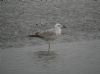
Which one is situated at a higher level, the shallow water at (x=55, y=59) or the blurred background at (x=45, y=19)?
the blurred background at (x=45, y=19)

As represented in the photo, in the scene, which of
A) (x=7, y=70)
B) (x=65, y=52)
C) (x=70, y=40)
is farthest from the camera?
(x=70, y=40)

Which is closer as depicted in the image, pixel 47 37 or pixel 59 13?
pixel 47 37

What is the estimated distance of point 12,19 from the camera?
13.1m

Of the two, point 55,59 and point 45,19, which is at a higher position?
point 45,19

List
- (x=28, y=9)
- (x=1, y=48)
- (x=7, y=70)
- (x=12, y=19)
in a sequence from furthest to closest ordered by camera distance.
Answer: (x=28, y=9) < (x=12, y=19) < (x=1, y=48) < (x=7, y=70)

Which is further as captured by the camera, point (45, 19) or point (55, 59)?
point (45, 19)

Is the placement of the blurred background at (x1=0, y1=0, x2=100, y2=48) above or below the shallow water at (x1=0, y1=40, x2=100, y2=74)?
above

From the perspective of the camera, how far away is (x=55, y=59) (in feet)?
28.0

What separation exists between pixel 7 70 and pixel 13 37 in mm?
3385

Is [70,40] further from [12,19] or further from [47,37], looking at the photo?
[12,19]

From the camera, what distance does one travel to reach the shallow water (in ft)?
24.7

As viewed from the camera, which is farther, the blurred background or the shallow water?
the blurred background

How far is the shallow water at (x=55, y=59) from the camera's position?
24.7 feet

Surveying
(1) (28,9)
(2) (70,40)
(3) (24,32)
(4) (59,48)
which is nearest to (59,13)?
(1) (28,9)
